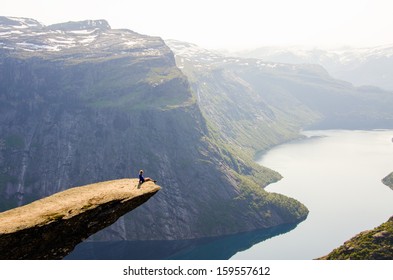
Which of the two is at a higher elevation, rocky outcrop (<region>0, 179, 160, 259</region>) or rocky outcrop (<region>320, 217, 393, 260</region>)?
rocky outcrop (<region>0, 179, 160, 259</region>)

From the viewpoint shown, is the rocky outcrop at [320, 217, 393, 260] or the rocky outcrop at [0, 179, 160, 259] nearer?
the rocky outcrop at [0, 179, 160, 259]

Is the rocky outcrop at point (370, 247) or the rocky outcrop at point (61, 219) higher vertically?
the rocky outcrop at point (61, 219)

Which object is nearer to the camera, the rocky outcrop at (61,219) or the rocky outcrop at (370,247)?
the rocky outcrop at (61,219)

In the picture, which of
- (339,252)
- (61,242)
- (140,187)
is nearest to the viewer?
(61,242)
